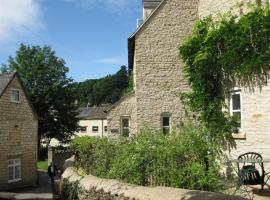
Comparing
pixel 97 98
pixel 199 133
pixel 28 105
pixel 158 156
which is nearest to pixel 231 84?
pixel 199 133

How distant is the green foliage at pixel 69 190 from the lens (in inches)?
487

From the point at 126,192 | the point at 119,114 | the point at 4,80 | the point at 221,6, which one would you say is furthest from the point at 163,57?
the point at 4,80

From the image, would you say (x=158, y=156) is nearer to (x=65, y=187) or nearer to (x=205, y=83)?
(x=65, y=187)

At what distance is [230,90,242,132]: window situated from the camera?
16.1 m

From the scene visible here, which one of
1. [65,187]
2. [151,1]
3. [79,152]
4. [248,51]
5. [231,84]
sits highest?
[151,1]

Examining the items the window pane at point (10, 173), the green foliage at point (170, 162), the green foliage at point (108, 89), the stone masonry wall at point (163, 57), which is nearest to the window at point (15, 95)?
the window pane at point (10, 173)

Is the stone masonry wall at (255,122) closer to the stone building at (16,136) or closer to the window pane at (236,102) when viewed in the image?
the window pane at (236,102)

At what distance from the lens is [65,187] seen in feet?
45.2

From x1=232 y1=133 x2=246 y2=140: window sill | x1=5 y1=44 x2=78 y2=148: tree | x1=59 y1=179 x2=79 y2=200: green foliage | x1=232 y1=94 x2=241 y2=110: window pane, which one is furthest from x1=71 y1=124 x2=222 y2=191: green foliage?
x1=5 y1=44 x2=78 y2=148: tree

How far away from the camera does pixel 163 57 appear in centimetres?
2262

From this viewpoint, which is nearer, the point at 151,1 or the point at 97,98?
the point at 151,1

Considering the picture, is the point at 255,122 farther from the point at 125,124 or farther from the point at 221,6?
the point at 125,124

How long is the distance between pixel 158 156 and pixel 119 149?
6.82ft

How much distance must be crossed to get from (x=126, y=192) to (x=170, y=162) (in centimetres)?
174
